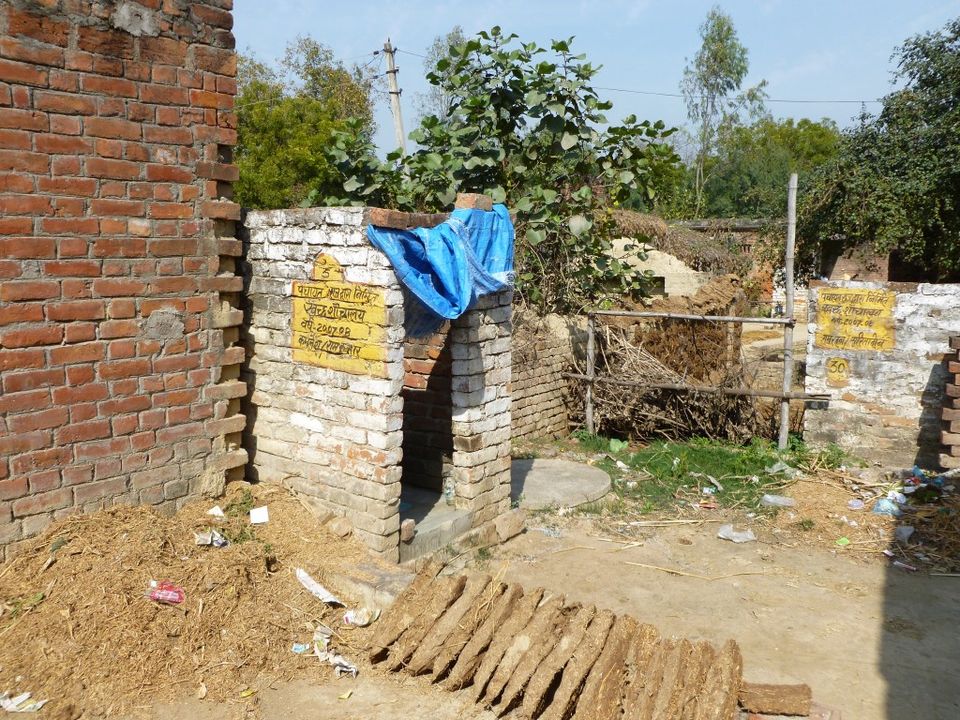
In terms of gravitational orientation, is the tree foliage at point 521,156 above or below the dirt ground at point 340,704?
above

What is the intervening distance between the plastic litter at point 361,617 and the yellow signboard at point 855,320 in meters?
5.35

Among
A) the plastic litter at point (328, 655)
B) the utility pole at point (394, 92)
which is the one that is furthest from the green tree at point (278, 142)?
the plastic litter at point (328, 655)

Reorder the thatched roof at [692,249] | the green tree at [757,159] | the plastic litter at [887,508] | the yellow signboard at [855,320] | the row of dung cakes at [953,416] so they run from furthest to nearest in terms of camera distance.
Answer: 1. the green tree at [757,159]
2. the thatched roof at [692,249]
3. the yellow signboard at [855,320]
4. the row of dung cakes at [953,416]
5. the plastic litter at [887,508]

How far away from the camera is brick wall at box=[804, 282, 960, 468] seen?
7082mm

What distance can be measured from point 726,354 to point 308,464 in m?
5.31

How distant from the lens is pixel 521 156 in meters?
8.29

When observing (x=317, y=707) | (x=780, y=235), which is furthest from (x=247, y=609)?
(x=780, y=235)

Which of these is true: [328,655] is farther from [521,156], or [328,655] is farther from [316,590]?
[521,156]

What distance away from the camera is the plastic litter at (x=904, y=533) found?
19.2 feet

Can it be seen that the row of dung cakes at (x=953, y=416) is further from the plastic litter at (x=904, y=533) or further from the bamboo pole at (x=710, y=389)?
the plastic litter at (x=904, y=533)

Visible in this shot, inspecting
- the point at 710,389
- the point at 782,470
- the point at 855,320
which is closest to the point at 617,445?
the point at 710,389

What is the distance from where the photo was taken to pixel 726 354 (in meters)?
8.46

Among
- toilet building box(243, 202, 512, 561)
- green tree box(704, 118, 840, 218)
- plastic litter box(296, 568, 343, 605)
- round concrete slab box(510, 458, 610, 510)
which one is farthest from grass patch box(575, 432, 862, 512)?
green tree box(704, 118, 840, 218)

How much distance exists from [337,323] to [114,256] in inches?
51.8
